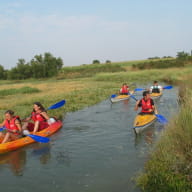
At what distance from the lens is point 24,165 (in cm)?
678

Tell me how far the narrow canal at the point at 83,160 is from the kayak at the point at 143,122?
0.22m

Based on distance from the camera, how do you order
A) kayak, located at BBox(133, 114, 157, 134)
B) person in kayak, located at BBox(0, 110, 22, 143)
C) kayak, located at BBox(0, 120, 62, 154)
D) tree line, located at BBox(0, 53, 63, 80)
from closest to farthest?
kayak, located at BBox(0, 120, 62, 154)
person in kayak, located at BBox(0, 110, 22, 143)
kayak, located at BBox(133, 114, 157, 134)
tree line, located at BBox(0, 53, 63, 80)

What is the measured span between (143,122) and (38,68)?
4522 cm

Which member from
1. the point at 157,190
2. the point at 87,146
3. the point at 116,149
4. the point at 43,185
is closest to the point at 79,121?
the point at 87,146

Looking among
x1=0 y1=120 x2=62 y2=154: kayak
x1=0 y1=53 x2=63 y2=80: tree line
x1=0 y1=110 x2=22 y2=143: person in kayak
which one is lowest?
x1=0 y1=120 x2=62 y2=154: kayak

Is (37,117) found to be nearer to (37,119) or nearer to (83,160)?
(37,119)

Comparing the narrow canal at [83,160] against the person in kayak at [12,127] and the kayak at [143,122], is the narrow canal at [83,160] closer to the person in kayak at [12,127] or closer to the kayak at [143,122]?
the kayak at [143,122]

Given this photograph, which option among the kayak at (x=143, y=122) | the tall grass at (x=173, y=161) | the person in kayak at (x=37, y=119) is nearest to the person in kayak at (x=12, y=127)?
the person in kayak at (x=37, y=119)

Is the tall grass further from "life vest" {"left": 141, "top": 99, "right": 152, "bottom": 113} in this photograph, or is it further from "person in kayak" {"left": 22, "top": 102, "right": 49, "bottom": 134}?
"person in kayak" {"left": 22, "top": 102, "right": 49, "bottom": 134}

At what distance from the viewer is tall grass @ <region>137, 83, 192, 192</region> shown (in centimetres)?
433

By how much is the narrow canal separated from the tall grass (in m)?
0.45

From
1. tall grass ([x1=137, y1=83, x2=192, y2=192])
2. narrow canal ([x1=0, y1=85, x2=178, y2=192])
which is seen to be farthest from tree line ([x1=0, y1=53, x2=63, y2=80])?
tall grass ([x1=137, y1=83, x2=192, y2=192])

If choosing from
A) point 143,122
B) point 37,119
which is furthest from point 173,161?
point 37,119

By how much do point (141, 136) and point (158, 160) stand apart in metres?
3.27
